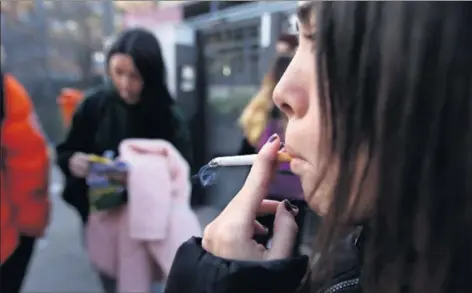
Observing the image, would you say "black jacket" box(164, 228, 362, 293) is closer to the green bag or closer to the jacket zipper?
the jacket zipper

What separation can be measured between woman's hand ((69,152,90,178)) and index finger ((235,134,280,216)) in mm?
1301

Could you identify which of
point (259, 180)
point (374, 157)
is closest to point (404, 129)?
point (374, 157)

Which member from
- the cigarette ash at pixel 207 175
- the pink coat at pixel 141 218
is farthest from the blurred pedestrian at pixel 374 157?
the pink coat at pixel 141 218

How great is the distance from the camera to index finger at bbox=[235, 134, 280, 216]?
0.55 meters

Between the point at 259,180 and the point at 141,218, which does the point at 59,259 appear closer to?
the point at 141,218

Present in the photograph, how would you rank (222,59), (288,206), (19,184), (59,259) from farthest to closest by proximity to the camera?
(59,259) → (222,59) → (19,184) → (288,206)

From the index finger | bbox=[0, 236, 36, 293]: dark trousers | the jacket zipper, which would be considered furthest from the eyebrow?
bbox=[0, 236, 36, 293]: dark trousers

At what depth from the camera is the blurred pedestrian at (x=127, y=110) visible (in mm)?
1771

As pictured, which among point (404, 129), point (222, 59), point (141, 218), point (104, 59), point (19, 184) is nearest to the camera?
point (404, 129)

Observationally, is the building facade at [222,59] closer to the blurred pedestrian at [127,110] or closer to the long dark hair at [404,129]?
the blurred pedestrian at [127,110]

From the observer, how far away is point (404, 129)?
0.47 m

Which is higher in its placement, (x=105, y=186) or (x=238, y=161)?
(x=238, y=161)

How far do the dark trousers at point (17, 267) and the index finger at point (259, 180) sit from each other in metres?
1.44

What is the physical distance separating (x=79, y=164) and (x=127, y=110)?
21 centimetres
